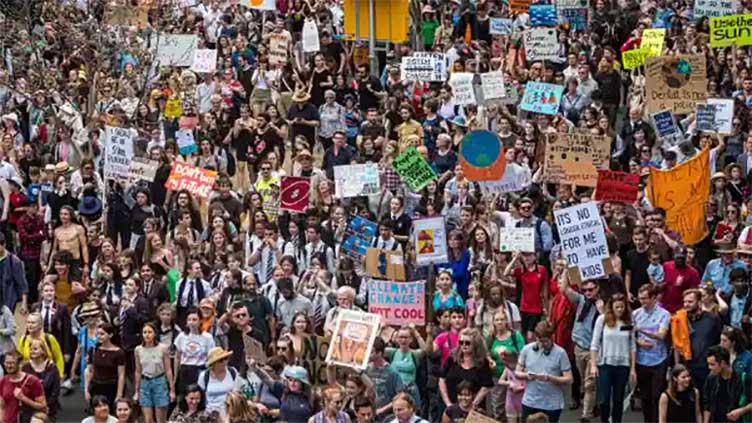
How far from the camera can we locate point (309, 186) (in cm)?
2662

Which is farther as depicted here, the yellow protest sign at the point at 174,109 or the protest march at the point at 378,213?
the yellow protest sign at the point at 174,109

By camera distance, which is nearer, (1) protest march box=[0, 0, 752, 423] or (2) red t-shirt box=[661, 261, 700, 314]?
(1) protest march box=[0, 0, 752, 423]

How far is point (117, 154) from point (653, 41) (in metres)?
7.59

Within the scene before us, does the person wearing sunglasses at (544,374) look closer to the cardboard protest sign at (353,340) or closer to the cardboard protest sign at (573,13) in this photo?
the cardboard protest sign at (353,340)

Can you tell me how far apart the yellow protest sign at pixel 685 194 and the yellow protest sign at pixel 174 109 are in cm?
832

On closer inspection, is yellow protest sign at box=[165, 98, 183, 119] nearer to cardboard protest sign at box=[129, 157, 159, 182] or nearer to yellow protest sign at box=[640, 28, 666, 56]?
cardboard protest sign at box=[129, 157, 159, 182]

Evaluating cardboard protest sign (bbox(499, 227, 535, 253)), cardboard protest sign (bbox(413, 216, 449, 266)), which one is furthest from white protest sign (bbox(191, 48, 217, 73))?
cardboard protest sign (bbox(499, 227, 535, 253))

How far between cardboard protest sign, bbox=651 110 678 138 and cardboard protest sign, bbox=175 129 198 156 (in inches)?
224

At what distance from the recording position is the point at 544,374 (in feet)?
69.8

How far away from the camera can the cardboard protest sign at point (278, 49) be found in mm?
33281

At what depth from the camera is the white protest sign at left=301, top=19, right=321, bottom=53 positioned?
3362 cm

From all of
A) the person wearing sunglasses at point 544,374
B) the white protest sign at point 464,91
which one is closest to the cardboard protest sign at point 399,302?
the person wearing sunglasses at point 544,374

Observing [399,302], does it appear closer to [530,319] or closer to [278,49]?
[530,319]

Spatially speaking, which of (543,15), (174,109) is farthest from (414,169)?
(543,15)
